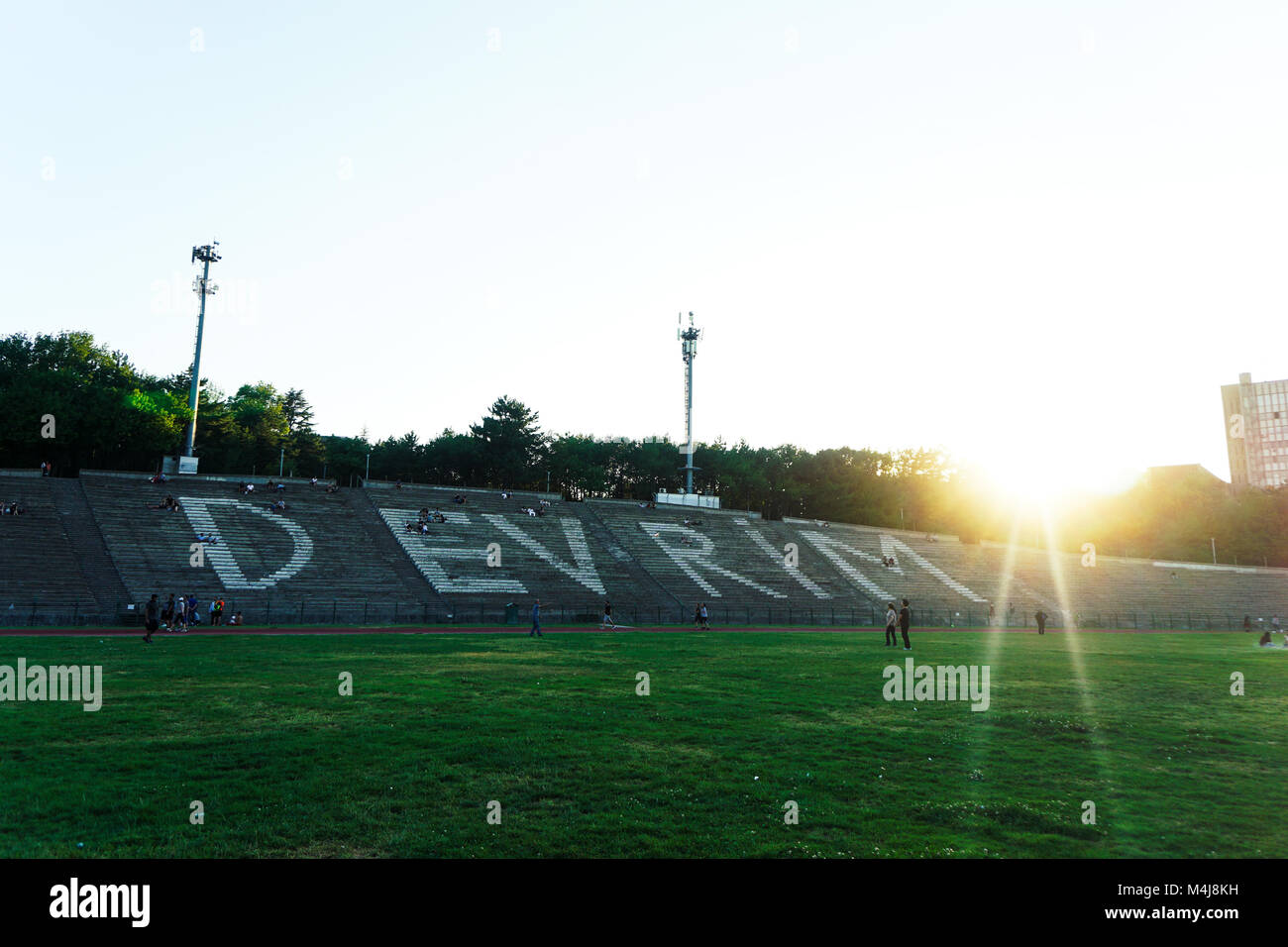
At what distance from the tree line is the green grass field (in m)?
65.3

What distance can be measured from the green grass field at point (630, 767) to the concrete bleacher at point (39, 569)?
18.6 m

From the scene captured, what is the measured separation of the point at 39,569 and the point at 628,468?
7718 cm

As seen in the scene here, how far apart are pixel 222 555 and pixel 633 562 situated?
85.9ft

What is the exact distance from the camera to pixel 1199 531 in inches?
3383

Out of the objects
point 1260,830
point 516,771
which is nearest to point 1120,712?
point 1260,830

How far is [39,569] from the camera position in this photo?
37594 millimetres

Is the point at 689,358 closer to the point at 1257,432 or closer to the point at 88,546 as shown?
the point at 88,546

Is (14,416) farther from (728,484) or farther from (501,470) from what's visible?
(728,484)

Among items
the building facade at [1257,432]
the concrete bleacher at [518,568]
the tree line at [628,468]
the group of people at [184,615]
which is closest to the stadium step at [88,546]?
the concrete bleacher at [518,568]

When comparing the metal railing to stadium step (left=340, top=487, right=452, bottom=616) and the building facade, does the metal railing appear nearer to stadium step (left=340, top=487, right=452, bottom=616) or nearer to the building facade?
stadium step (left=340, top=487, right=452, bottom=616)

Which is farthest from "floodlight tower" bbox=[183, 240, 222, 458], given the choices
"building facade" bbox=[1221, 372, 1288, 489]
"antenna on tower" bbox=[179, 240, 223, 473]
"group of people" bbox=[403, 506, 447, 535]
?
"building facade" bbox=[1221, 372, 1288, 489]

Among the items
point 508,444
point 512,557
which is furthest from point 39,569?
point 508,444

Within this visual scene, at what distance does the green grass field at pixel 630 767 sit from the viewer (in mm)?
6801

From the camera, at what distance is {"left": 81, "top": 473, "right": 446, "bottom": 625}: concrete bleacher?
3878 centimetres
